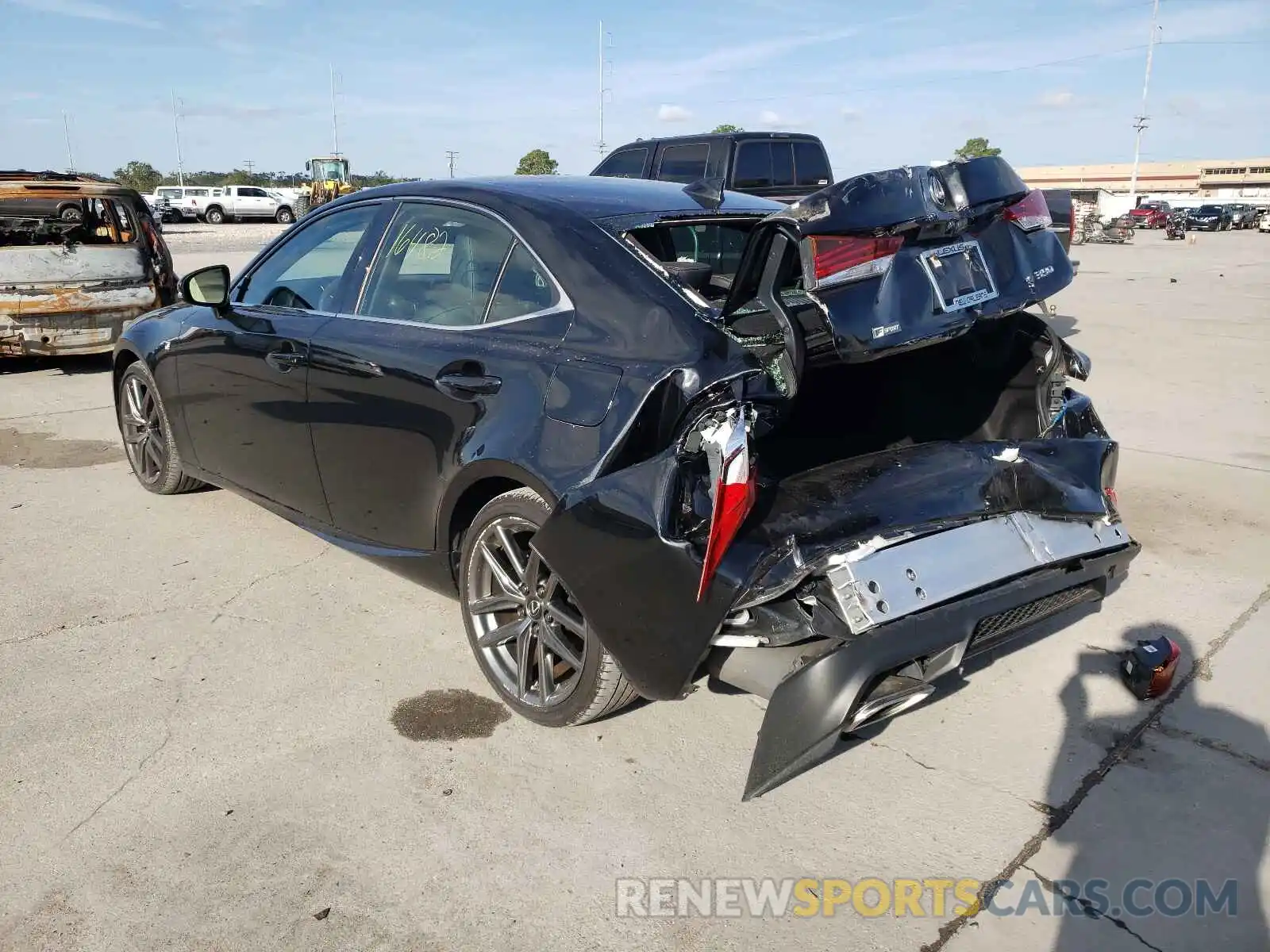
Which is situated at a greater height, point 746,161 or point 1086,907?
point 746,161

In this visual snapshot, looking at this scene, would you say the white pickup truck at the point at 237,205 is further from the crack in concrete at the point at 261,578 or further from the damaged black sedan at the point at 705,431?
the damaged black sedan at the point at 705,431

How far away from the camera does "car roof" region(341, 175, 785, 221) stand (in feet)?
11.0

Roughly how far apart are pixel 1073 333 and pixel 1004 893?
10.7m

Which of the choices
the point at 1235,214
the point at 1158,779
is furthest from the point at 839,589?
the point at 1235,214

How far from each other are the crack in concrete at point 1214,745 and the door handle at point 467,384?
2.46 meters

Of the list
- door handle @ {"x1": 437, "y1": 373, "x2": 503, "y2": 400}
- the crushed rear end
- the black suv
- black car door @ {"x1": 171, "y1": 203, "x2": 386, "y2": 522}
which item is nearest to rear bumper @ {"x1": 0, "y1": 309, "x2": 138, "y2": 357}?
black car door @ {"x1": 171, "y1": 203, "x2": 386, "y2": 522}

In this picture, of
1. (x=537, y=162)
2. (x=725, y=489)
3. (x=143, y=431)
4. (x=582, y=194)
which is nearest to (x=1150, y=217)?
(x=537, y=162)

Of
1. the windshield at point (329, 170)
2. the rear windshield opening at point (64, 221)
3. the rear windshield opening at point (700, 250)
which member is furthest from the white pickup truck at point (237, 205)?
the rear windshield opening at point (700, 250)

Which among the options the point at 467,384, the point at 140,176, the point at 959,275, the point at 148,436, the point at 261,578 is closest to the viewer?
the point at 959,275

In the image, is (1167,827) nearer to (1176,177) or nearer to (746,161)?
(746,161)

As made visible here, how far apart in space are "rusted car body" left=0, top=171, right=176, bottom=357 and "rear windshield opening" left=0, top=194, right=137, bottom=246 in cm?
1

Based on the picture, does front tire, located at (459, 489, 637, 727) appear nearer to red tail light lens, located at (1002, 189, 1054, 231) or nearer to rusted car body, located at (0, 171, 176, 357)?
red tail light lens, located at (1002, 189, 1054, 231)

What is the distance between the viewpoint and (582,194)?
11.4 ft

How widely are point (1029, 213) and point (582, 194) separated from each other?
1544mm
